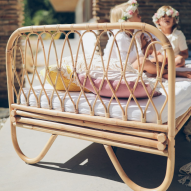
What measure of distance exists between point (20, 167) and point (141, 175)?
0.95m

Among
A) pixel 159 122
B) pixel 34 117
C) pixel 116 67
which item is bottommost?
pixel 34 117

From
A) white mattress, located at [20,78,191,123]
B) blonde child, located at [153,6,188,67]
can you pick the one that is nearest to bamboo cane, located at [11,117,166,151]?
white mattress, located at [20,78,191,123]

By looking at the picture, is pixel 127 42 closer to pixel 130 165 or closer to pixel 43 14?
pixel 130 165

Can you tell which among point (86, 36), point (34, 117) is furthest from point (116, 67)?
point (86, 36)

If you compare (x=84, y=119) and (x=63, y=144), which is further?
(x=63, y=144)

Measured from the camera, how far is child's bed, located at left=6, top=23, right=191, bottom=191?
139 centimetres

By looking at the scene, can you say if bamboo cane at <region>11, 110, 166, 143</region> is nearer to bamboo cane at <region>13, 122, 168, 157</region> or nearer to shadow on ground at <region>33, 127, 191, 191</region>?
bamboo cane at <region>13, 122, 168, 157</region>

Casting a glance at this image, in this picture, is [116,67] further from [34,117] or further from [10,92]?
[10,92]

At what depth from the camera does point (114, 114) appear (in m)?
1.54

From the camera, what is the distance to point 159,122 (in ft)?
4.61

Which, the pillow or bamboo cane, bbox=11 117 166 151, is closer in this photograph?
bamboo cane, bbox=11 117 166 151

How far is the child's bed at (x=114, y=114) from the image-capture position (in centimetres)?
139

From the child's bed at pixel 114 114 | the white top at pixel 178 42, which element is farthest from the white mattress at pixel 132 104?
the white top at pixel 178 42

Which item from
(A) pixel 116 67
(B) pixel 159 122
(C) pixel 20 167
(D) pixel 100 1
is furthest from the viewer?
(D) pixel 100 1
